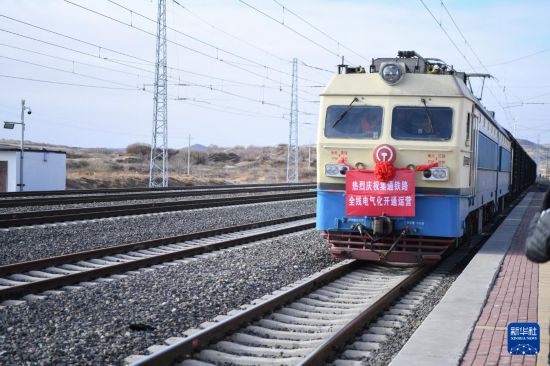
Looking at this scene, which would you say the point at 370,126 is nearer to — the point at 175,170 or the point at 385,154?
the point at 385,154

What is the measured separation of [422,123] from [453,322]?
4947 millimetres

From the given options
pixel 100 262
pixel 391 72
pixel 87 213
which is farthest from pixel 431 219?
pixel 87 213

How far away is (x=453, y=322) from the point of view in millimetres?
7074

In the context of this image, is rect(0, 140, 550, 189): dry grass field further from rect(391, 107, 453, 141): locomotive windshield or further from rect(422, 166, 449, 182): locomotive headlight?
rect(422, 166, 449, 182): locomotive headlight

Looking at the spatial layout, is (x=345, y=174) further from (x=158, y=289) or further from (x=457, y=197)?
(x=158, y=289)

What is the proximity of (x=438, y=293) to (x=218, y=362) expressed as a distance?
4629 millimetres

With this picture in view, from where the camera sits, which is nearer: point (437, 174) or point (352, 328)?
point (352, 328)

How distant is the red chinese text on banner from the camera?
10914 mm

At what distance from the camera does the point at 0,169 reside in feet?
114

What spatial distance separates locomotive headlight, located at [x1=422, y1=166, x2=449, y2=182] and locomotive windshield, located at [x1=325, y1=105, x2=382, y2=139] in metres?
1.03

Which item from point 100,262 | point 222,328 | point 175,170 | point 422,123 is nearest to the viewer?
point 222,328

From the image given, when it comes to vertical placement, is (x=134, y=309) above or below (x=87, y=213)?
below

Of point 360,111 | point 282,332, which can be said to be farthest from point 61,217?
point 282,332

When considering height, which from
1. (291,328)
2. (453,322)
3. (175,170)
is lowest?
(291,328)
